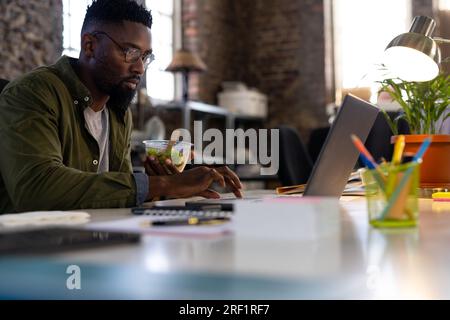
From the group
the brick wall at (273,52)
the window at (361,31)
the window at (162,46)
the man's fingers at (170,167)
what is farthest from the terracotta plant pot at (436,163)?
the brick wall at (273,52)

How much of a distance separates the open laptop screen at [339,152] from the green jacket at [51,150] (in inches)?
17.0

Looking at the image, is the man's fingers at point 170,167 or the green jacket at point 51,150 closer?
the green jacket at point 51,150

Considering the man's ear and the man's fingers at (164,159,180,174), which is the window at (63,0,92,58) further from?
the man's fingers at (164,159,180,174)

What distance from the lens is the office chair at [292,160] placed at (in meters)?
3.27

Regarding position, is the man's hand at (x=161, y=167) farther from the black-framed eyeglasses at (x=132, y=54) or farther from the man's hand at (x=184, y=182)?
the black-framed eyeglasses at (x=132, y=54)

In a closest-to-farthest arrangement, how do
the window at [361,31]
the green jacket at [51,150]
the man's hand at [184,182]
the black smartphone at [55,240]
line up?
the black smartphone at [55,240]
the green jacket at [51,150]
the man's hand at [184,182]
the window at [361,31]

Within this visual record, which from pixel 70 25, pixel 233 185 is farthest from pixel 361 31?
pixel 233 185

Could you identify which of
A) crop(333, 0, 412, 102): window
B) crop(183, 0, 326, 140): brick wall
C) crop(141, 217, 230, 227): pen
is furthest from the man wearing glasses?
crop(333, 0, 412, 102): window

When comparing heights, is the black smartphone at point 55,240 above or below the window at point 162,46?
below

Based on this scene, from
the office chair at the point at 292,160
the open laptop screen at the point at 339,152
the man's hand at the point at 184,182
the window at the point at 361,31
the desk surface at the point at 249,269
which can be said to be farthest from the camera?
the window at the point at 361,31

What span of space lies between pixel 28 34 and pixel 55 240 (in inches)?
167

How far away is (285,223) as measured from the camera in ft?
2.15
